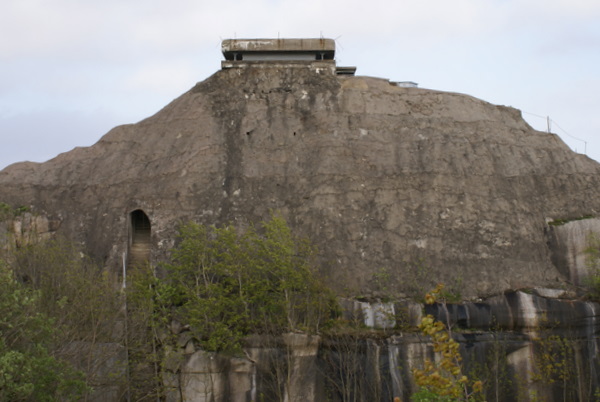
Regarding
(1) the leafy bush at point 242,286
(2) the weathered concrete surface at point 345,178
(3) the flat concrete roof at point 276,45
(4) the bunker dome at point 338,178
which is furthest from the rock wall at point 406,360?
(3) the flat concrete roof at point 276,45

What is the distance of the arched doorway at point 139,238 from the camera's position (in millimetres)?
36594

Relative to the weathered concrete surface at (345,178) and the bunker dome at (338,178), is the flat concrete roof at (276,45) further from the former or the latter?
the weathered concrete surface at (345,178)

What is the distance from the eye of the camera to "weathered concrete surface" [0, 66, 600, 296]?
35312mm

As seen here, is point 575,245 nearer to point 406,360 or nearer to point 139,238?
point 406,360

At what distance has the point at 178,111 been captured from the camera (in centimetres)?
4147

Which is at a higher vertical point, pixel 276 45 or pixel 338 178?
pixel 276 45

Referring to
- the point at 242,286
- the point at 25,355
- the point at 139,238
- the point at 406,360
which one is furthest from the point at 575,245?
the point at 25,355

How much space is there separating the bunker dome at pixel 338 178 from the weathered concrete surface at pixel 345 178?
71mm

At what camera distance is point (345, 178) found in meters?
37.2

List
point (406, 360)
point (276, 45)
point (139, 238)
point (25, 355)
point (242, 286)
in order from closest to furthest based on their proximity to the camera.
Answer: point (25, 355), point (406, 360), point (242, 286), point (139, 238), point (276, 45)

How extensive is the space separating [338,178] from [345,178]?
355 millimetres

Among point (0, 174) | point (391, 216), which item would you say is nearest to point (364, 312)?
point (391, 216)

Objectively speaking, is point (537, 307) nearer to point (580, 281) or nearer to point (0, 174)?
point (580, 281)

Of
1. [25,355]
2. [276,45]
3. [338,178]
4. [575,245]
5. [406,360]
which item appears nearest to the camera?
[25,355]
